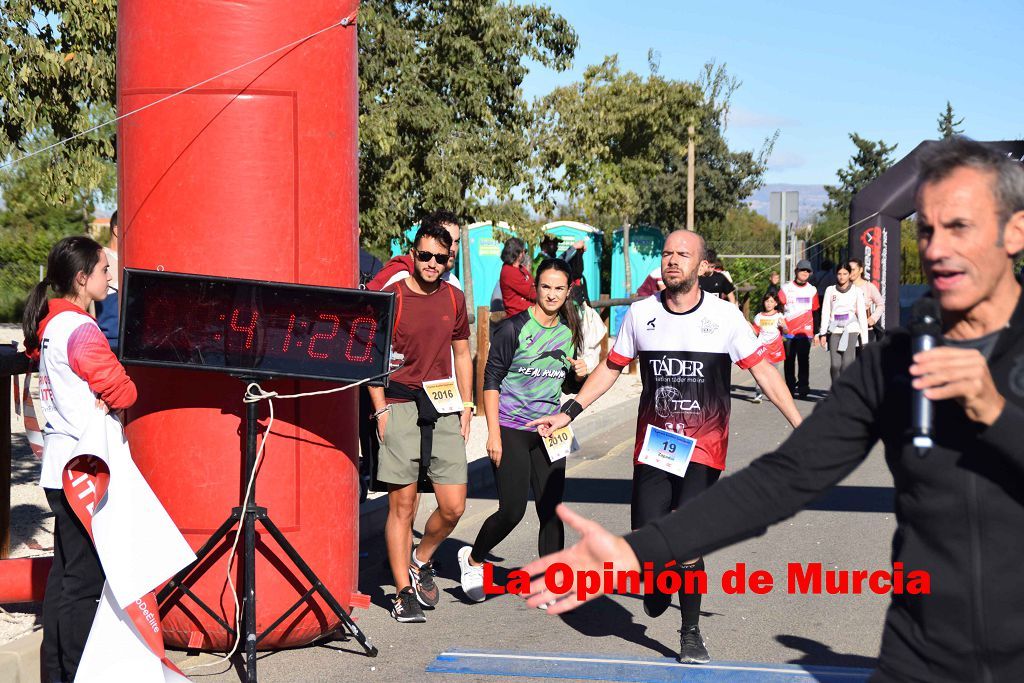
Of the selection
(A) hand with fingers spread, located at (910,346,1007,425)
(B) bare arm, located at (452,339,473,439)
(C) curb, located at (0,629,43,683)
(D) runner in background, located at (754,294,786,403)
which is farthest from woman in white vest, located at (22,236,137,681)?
(D) runner in background, located at (754,294,786,403)

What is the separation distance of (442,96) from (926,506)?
15604 mm

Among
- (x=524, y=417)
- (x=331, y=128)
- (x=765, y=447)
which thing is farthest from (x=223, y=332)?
(x=765, y=447)

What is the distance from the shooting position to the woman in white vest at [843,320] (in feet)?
55.3

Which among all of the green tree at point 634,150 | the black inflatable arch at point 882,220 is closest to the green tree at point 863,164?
the green tree at point 634,150

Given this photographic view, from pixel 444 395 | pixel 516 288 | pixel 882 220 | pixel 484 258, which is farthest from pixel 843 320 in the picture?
pixel 484 258

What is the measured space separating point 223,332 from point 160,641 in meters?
1.39

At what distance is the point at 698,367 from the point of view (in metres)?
6.30

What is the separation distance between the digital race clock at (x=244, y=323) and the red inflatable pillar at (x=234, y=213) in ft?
0.73

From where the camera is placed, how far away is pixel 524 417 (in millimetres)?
7184

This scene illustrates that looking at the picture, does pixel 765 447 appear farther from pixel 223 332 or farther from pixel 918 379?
pixel 918 379

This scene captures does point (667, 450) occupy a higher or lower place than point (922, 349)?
lower

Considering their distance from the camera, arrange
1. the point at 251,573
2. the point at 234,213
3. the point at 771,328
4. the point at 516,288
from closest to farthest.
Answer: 1. the point at 251,573
2. the point at 234,213
3. the point at 516,288
4. the point at 771,328

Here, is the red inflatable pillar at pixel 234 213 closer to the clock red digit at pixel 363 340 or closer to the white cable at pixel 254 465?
the white cable at pixel 254 465

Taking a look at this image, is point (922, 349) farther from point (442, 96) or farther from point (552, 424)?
point (442, 96)
